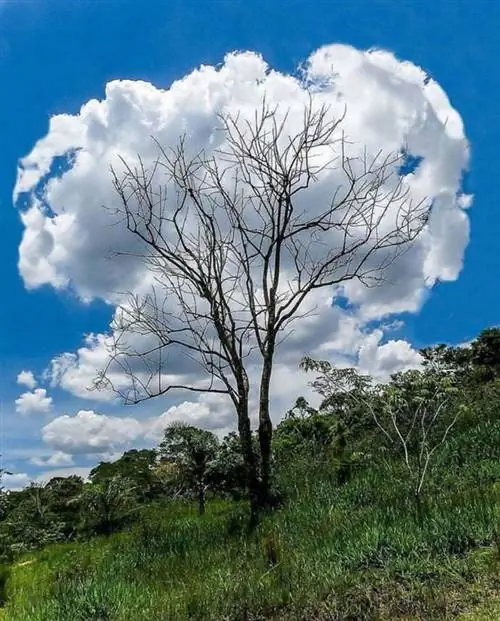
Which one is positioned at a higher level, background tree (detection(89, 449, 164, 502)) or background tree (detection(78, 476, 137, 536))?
background tree (detection(89, 449, 164, 502))

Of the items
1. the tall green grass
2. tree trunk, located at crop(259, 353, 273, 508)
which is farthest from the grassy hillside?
tree trunk, located at crop(259, 353, 273, 508)

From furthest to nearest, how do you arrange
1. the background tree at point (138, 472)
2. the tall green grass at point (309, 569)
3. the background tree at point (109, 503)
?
the background tree at point (138, 472), the background tree at point (109, 503), the tall green grass at point (309, 569)

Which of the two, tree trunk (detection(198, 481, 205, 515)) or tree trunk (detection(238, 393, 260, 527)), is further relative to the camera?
tree trunk (detection(198, 481, 205, 515))

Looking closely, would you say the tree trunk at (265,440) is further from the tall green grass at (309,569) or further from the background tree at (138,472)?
the background tree at (138,472)

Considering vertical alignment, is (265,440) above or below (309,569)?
above

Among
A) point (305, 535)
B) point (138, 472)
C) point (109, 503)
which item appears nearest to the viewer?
point (305, 535)

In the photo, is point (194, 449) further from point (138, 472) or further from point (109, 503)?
point (138, 472)

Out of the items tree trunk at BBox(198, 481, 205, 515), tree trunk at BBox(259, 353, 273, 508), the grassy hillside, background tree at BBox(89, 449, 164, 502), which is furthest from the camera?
background tree at BBox(89, 449, 164, 502)

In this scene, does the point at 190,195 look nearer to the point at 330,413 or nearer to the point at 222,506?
the point at 222,506

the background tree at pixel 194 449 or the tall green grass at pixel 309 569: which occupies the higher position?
the background tree at pixel 194 449

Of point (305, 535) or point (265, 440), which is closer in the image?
point (305, 535)

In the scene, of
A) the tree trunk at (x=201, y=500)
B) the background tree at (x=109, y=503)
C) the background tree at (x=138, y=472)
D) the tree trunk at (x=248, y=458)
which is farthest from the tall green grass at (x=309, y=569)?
the background tree at (x=138, y=472)

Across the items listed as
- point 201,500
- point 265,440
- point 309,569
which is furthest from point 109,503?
point 309,569

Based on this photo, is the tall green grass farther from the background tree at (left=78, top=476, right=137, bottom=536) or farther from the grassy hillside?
the background tree at (left=78, top=476, right=137, bottom=536)
